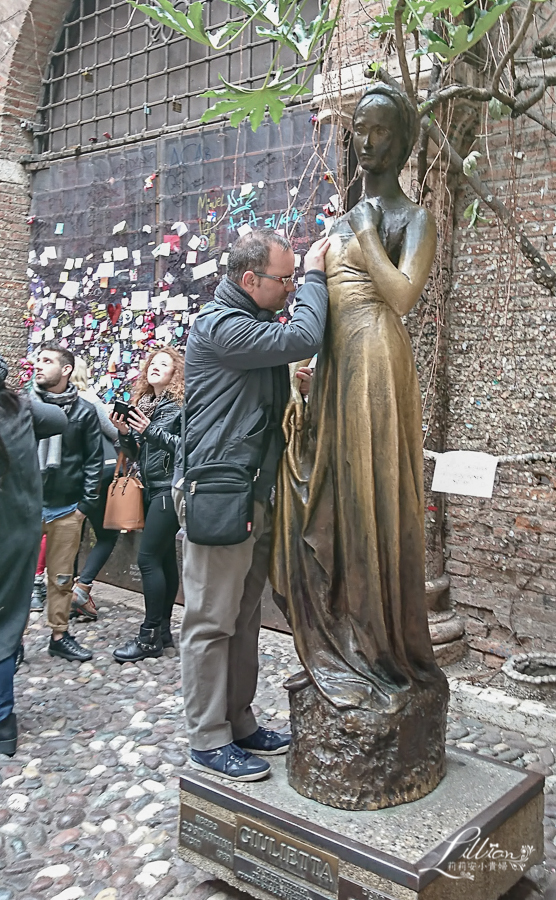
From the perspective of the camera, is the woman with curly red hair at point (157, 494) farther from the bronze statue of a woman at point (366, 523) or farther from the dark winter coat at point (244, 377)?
the bronze statue of a woman at point (366, 523)

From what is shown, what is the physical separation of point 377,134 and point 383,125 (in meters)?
0.03

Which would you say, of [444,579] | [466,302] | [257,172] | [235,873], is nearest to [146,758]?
[235,873]

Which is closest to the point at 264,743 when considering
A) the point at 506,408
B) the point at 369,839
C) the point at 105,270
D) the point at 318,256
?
the point at 369,839

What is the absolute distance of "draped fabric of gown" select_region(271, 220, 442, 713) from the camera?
2.39m

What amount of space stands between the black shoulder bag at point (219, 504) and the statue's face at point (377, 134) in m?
1.02

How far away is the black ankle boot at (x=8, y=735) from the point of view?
11.3 feet

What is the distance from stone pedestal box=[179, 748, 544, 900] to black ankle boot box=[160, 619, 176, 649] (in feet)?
7.43

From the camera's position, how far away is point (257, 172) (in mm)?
5801

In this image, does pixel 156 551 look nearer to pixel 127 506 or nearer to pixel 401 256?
pixel 127 506

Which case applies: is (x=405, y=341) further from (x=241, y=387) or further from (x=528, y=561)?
(x=528, y=561)

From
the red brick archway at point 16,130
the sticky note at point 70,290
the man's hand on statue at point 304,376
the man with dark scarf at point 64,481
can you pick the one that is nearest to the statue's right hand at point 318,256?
the man's hand on statue at point 304,376

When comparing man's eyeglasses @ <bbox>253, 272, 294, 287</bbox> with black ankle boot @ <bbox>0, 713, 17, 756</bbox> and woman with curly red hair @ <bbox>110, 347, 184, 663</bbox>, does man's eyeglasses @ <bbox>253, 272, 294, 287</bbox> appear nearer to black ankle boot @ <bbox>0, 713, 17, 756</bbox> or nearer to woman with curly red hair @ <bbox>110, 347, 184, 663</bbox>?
woman with curly red hair @ <bbox>110, 347, 184, 663</bbox>

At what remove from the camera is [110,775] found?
3.29 meters

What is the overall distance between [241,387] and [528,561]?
8.52 feet
